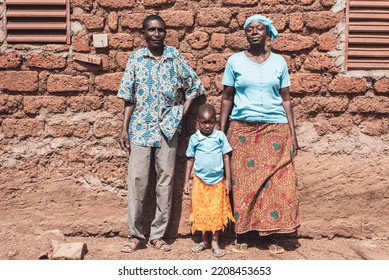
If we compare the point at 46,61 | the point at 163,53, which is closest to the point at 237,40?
the point at 163,53

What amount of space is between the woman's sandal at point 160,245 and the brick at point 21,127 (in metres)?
1.38

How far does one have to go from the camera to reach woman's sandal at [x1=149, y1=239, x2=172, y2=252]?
14.4 ft

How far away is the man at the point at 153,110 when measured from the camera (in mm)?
4242

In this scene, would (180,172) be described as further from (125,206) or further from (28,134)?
(28,134)

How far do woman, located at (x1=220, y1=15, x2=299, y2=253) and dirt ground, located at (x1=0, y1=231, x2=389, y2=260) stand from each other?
0.16 m

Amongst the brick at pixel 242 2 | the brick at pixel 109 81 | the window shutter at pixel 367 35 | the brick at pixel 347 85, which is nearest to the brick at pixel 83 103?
the brick at pixel 109 81

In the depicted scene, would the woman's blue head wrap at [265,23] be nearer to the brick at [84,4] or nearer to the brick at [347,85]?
the brick at [347,85]

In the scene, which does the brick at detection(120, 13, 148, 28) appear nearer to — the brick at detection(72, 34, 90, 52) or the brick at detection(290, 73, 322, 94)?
the brick at detection(72, 34, 90, 52)

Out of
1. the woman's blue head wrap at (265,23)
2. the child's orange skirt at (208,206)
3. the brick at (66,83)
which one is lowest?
the child's orange skirt at (208,206)

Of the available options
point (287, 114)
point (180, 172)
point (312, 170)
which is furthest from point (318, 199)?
point (180, 172)

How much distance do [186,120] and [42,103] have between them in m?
1.24

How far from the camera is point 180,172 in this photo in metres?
4.59

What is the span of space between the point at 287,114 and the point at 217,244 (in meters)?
1.23

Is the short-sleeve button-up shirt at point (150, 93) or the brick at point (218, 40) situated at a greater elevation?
the brick at point (218, 40)
